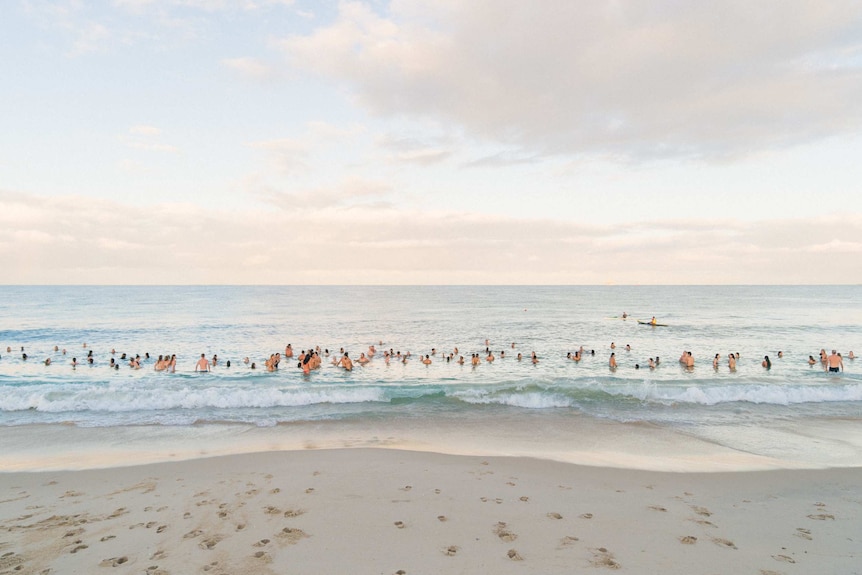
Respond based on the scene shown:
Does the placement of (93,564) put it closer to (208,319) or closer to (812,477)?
(812,477)

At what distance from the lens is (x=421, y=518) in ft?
Answer: 27.1

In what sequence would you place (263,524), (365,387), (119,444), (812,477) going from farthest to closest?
(365,387) → (119,444) → (812,477) → (263,524)

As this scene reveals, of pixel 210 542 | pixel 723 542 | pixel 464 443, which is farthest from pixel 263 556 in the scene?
pixel 464 443

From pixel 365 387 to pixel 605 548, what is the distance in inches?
622

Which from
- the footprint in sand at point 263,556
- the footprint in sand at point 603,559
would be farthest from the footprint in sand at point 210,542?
the footprint in sand at point 603,559

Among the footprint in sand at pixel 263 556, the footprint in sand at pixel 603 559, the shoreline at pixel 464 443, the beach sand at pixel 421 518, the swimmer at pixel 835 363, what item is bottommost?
the shoreline at pixel 464 443

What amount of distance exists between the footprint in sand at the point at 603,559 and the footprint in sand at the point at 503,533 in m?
1.25

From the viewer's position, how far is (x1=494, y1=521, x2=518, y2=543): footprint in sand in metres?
7.50

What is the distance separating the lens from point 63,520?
8227 mm

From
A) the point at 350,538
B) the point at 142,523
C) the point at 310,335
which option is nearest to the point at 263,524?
the point at 350,538

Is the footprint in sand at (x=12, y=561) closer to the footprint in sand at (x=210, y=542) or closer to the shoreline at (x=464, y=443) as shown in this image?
the footprint in sand at (x=210, y=542)

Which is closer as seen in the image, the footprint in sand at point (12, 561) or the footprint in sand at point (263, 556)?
the footprint in sand at point (12, 561)

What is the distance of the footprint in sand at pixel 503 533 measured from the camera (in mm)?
7500

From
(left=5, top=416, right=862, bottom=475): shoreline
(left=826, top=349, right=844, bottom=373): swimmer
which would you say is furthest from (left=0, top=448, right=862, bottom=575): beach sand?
(left=826, top=349, right=844, bottom=373): swimmer
